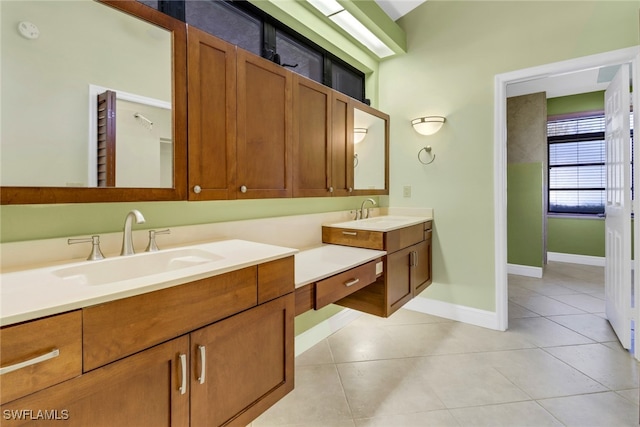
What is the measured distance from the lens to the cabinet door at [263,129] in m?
1.57

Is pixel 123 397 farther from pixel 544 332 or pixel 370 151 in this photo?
pixel 544 332

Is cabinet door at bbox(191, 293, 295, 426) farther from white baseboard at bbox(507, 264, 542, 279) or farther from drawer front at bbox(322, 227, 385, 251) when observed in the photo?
white baseboard at bbox(507, 264, 542, 279)

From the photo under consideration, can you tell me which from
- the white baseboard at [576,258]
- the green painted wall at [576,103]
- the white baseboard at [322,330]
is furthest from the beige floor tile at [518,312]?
the green painted wall at [576,103]

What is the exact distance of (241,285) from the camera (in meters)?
1.14

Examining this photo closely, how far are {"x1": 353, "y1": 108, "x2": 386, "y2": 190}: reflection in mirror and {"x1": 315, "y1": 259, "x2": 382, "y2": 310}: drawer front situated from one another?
0.86m

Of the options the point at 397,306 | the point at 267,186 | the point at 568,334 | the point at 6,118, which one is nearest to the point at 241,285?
the point at 267,186

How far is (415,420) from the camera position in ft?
5.16

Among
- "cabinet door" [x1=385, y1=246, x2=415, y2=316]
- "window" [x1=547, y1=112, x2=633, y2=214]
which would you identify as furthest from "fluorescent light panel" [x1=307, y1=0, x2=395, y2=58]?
"window" [x1=547, y1=112, x2=633, y2=214]

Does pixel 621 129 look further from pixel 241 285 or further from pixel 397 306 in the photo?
pixel 241 285

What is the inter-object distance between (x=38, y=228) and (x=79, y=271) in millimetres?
263

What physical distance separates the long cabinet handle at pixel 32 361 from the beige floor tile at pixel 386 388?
1.45 metres

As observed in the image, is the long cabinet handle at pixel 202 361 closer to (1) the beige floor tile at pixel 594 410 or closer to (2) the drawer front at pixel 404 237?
(2) the drawer front at pixel 404 237

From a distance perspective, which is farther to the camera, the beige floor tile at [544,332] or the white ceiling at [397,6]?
the white ceiling at [397,6]

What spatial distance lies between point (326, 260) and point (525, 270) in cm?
368
